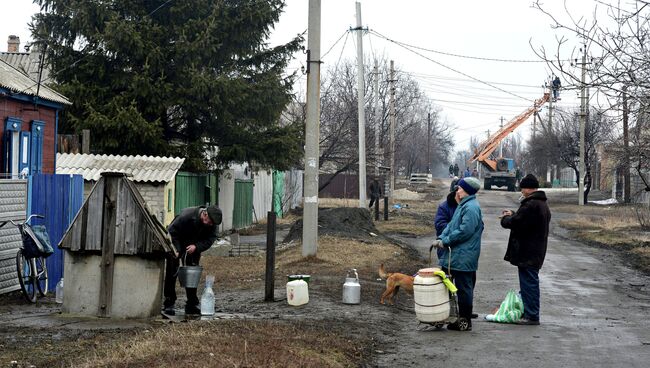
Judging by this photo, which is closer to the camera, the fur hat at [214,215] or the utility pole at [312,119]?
the fur hat at [214,215]

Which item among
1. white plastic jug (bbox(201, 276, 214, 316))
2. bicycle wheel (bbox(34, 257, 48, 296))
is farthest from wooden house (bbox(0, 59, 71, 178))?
white plastic jug (bbox(201, 276, 214, 316))

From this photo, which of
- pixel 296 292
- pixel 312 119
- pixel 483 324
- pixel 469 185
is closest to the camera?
pixel 469 185

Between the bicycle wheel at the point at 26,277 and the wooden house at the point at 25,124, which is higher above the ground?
the wooden house at the point at 25,124

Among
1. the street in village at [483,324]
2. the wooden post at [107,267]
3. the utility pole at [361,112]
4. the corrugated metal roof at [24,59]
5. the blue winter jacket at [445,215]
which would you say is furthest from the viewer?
the corrugated metal roof at [24,59]

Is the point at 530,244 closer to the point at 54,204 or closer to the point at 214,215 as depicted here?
the point at 214,215

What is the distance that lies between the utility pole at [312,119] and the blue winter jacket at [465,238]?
6549 millimetres

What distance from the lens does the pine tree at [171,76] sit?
1080 inches

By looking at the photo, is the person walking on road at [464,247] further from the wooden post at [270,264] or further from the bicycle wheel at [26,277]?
the bicycle wheel at [26,277]

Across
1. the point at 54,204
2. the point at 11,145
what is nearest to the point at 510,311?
the point at 54,204

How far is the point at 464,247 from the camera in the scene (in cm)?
1037

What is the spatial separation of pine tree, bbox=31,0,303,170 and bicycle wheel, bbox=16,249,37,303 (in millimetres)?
14765

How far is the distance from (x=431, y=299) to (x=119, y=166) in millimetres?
14988

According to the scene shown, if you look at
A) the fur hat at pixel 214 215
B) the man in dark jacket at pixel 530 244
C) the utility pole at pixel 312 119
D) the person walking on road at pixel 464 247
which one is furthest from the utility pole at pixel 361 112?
the fur hat at pixel 214 215

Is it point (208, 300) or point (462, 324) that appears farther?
point (208, 300)
